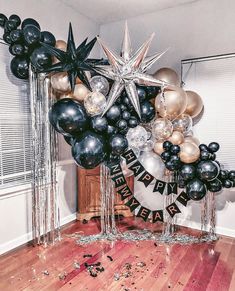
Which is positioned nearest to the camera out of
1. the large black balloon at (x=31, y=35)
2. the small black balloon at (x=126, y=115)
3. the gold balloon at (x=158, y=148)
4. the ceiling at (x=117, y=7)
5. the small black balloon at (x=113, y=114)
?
the large black balloon at (x=31, y=35)

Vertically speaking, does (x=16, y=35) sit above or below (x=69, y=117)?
above

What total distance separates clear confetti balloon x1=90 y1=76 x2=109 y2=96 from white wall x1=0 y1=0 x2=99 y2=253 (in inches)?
41.7

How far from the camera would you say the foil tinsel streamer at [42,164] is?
242 centimetres

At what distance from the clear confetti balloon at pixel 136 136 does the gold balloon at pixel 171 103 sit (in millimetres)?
278

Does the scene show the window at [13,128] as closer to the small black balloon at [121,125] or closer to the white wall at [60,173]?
the white wall at [60,173]

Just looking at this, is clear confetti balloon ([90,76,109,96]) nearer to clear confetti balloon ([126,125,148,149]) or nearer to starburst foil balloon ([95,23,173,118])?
starburst foil balloon ([95,23,173,118])

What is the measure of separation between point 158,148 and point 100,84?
33.8 inches

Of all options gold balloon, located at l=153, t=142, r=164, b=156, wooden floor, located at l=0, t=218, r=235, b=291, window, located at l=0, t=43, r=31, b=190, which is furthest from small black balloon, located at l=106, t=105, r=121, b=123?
wooden floor, located at l=0, t=218, r=235, b=291

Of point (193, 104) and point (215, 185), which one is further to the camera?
point (193, 104)

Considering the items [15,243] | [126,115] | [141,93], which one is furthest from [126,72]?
[15,243]

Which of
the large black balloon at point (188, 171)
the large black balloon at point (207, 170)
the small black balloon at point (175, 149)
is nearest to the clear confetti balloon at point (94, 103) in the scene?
the small black balloon at point (175, 149)

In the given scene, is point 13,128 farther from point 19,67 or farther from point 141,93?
point 141,93

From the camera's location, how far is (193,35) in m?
2.92

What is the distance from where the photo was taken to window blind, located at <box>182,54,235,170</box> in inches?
108
